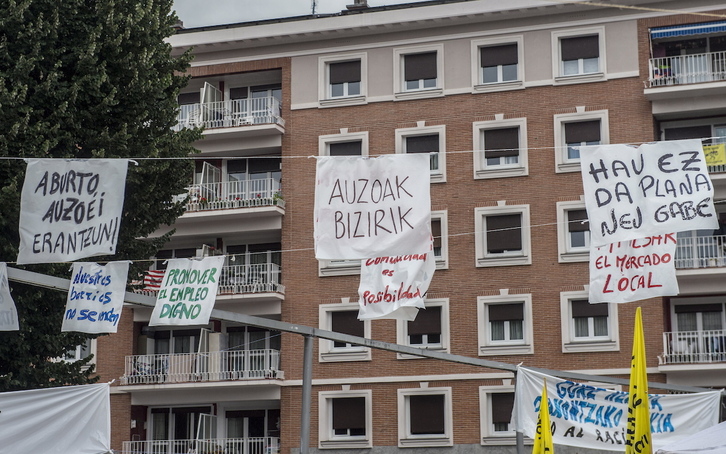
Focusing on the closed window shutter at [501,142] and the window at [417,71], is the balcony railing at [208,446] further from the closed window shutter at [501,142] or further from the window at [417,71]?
the window at [417,71]

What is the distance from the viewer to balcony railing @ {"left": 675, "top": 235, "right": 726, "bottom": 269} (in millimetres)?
35781

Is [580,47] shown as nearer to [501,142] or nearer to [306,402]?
[501,142]

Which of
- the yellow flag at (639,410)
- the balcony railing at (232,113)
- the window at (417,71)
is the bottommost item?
Result: the yellow flag at (639,410)

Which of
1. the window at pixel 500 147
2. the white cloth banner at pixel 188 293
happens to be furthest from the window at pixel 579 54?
the white cloth banner at pixel 188 293

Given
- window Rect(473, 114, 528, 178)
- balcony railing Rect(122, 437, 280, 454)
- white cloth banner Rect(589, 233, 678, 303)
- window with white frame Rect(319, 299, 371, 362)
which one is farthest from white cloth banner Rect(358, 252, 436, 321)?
balcony railing Rect(122, 437, 280, 454)

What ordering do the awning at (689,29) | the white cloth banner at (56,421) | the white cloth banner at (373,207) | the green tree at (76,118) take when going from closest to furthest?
the white cloth banner at (56,421)
the white cloth banner at (373,207)
the green tree at (76,118)
the awning at (689,29)

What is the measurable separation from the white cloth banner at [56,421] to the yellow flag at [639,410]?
25.6 feet

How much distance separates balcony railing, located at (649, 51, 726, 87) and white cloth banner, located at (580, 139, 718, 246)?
1856cm

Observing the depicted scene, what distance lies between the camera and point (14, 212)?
Result: 22.7 metres

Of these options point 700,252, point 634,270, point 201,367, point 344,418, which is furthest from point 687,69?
point 634,270

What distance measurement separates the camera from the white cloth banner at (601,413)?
20656 millimetres

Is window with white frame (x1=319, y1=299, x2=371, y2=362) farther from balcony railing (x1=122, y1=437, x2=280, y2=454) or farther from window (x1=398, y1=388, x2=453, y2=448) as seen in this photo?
balcony railing (x1=122, y1=437, x2=280, y2=454)

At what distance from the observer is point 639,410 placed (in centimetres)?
1355

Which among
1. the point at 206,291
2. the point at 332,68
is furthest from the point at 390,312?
the point at 332,68
